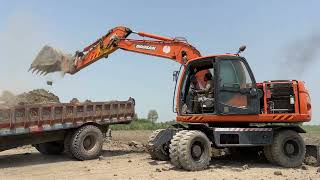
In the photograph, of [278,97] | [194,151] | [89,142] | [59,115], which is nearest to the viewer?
[194,151]

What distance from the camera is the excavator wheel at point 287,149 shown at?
13.3 meters

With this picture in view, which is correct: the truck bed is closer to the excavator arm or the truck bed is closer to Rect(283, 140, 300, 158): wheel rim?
the excavator arm

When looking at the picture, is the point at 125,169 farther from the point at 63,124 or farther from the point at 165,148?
the point at 63,124

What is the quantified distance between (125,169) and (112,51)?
5223 millimetres

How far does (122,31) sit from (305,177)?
8.07 m

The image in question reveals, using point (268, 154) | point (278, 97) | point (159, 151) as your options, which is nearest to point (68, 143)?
point (159, 151)

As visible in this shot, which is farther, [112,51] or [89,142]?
[112,51]

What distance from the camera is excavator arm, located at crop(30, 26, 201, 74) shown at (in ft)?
52.2

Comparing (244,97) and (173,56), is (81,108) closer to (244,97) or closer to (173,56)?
(173,56)

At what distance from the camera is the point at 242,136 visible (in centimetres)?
1316

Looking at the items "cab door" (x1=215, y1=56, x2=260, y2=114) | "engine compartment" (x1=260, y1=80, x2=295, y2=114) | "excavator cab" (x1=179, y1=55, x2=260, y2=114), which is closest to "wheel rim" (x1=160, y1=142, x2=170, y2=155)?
"excavator cab" (x1=179, y1=55, x2=260, y2=114)

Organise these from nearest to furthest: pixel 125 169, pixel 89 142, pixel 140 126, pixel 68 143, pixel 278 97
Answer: pixel 125 169, pixel 278 97, pixel 68 143, pixel 89 142, pixel 140 126

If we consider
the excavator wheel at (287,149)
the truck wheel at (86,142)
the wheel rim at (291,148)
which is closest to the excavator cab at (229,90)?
the excavator wheel at (287,149)

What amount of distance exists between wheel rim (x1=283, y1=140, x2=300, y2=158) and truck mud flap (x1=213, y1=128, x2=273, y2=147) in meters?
0.52
